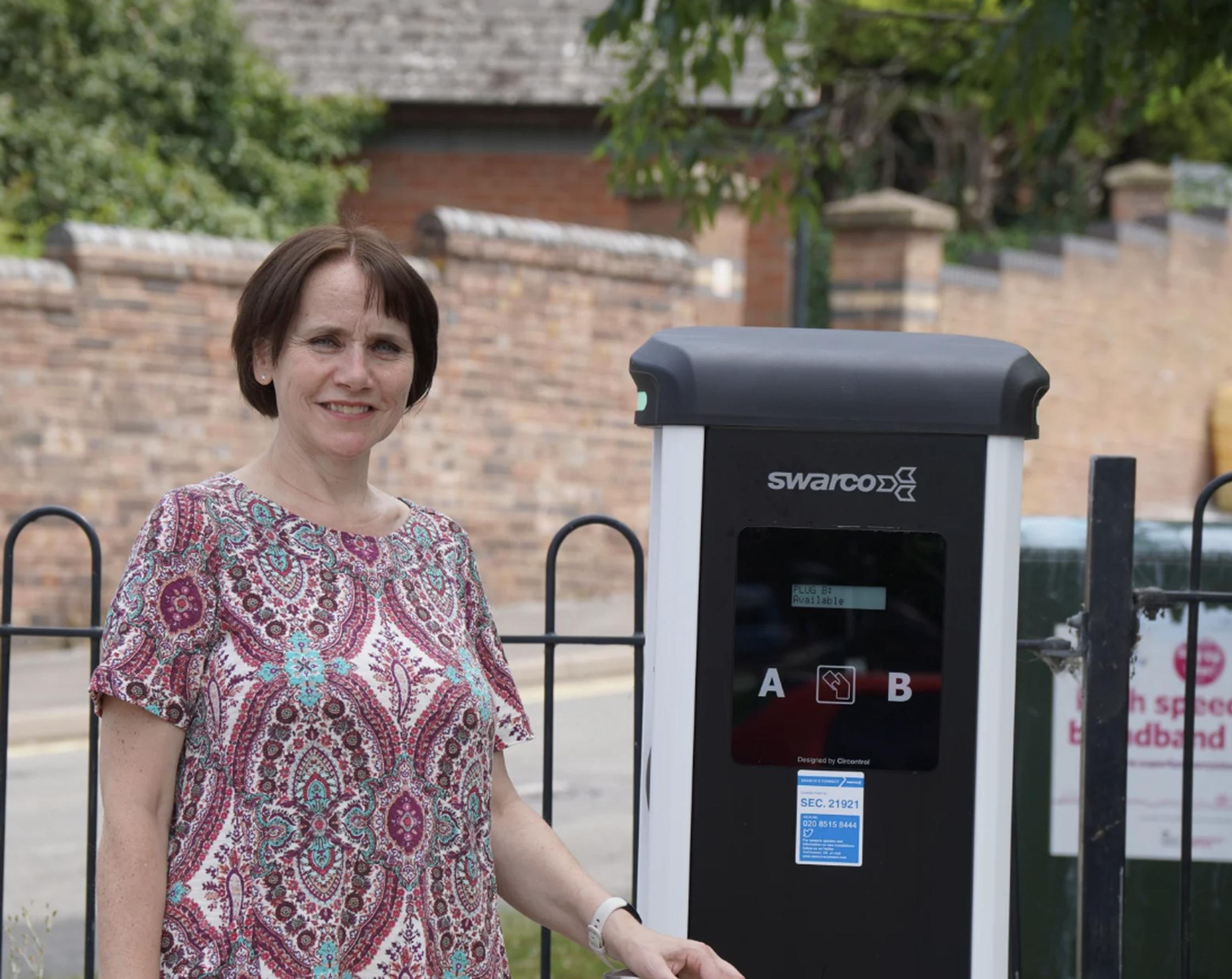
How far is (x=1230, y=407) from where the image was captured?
1670cm

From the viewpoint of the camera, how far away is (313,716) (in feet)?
6.53

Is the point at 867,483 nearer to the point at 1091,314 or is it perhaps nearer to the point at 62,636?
the point at 62,636

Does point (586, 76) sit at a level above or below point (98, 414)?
above

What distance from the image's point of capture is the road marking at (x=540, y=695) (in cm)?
875

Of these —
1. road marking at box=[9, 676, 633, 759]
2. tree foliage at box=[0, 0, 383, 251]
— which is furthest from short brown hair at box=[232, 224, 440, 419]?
tree foliage at box=[0, 0, 383, 251]

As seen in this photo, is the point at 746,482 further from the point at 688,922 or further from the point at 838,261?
the point at 838,261

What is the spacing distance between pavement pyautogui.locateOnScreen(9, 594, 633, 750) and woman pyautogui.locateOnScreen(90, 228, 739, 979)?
5.83 meters

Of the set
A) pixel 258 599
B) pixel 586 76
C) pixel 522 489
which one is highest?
pixel 586 76

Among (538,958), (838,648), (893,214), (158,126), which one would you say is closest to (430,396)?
(893,214)

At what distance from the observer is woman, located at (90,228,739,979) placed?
1.96 meters

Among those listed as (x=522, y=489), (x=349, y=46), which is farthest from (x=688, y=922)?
(x=349, y=46)

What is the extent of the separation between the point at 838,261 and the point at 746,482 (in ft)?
35.4

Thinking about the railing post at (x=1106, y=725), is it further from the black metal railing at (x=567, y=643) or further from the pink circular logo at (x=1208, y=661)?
the pink circular logo at (x=1208, y=661)

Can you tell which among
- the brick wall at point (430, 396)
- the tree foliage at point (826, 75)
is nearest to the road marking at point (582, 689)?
the brick wall at point (430, 396)
